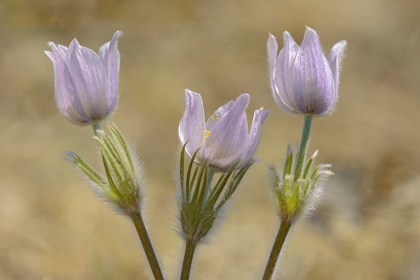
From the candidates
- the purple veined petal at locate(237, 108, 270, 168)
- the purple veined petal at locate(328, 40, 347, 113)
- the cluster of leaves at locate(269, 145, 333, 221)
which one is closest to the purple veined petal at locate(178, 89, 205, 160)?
the purple veined petal at locate(237, 108, 270, 168)

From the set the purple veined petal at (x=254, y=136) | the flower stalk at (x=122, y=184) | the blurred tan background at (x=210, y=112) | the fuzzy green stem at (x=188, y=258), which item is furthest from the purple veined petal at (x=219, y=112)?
the blurred tan background at (x=210, y=112)

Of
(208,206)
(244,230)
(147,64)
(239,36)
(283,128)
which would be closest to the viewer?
(208,206)

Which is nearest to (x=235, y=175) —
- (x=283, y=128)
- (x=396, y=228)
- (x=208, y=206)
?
(x=208, y=206)

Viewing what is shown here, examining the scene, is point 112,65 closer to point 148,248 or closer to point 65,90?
point 65,90

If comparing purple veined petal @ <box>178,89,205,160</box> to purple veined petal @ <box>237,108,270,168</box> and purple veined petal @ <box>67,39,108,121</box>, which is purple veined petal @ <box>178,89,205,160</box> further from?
purple veined petal @ <box>67,39,108,121</box>

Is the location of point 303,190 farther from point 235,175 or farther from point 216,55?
point 216,55

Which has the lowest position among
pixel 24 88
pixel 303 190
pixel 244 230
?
pixel 303 190
